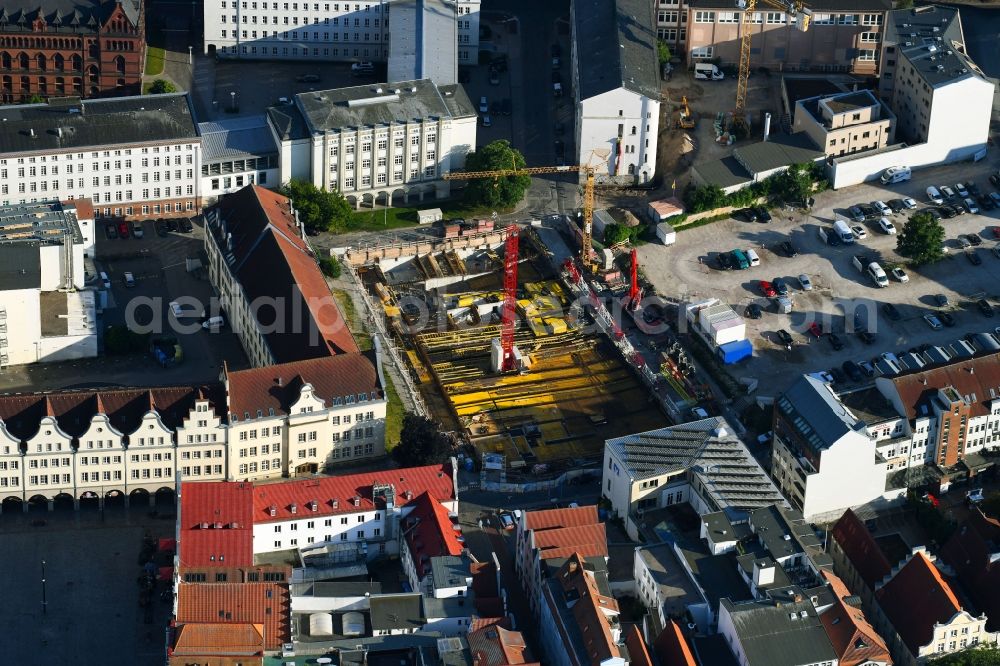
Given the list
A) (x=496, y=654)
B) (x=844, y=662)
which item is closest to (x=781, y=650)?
(x=844, y=662)

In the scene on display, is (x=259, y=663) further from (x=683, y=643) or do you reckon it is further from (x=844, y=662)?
(x=844, y=662)

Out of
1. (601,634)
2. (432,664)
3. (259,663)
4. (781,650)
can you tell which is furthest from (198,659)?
(781,650)

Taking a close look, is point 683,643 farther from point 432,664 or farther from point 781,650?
point 432,664

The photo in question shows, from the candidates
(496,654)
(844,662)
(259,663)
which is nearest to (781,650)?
(844,662)

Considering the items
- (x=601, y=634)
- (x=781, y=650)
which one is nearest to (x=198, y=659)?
(x=601, y=634)

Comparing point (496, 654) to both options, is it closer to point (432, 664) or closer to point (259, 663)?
point (432, 664)

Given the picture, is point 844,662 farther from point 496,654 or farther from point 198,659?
point 198,659
